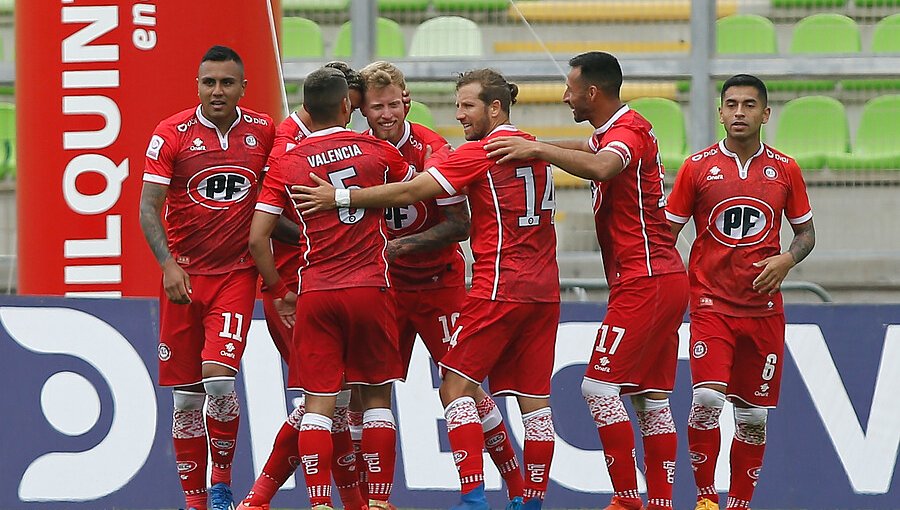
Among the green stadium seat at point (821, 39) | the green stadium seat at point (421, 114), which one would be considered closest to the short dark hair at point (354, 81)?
the green stadium seat at point (421, 114)

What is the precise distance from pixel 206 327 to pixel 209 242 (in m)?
0.44

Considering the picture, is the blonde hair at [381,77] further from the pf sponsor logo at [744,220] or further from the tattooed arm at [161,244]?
the pf sponsor logo at [744,220]

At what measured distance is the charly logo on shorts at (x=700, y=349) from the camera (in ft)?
24.3

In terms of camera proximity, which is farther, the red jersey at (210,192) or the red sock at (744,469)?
the red sock at (744,469)

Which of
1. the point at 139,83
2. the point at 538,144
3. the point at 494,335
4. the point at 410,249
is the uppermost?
the point at 139,83

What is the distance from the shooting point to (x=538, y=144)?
684 centimetres

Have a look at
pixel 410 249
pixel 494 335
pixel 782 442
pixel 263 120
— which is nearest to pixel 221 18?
pixel 263 120

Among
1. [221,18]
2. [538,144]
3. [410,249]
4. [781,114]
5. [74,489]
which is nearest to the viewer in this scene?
[538,144]

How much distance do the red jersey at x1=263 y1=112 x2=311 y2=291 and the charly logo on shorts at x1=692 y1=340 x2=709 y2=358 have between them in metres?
2.15

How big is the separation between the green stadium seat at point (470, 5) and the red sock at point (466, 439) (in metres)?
5.65

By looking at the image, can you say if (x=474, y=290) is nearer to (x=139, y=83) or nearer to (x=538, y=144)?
(x=538, y=144)

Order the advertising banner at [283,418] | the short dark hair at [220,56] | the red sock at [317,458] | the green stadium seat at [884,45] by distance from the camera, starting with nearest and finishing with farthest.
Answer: the red sock at [317,458] → the short dark hair at [220,56] → the advertising banner at [283,418] → the green stadium seat at [884,45]

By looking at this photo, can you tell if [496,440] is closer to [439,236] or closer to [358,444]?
[358,444]

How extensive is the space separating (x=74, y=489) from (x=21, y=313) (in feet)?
3.70
